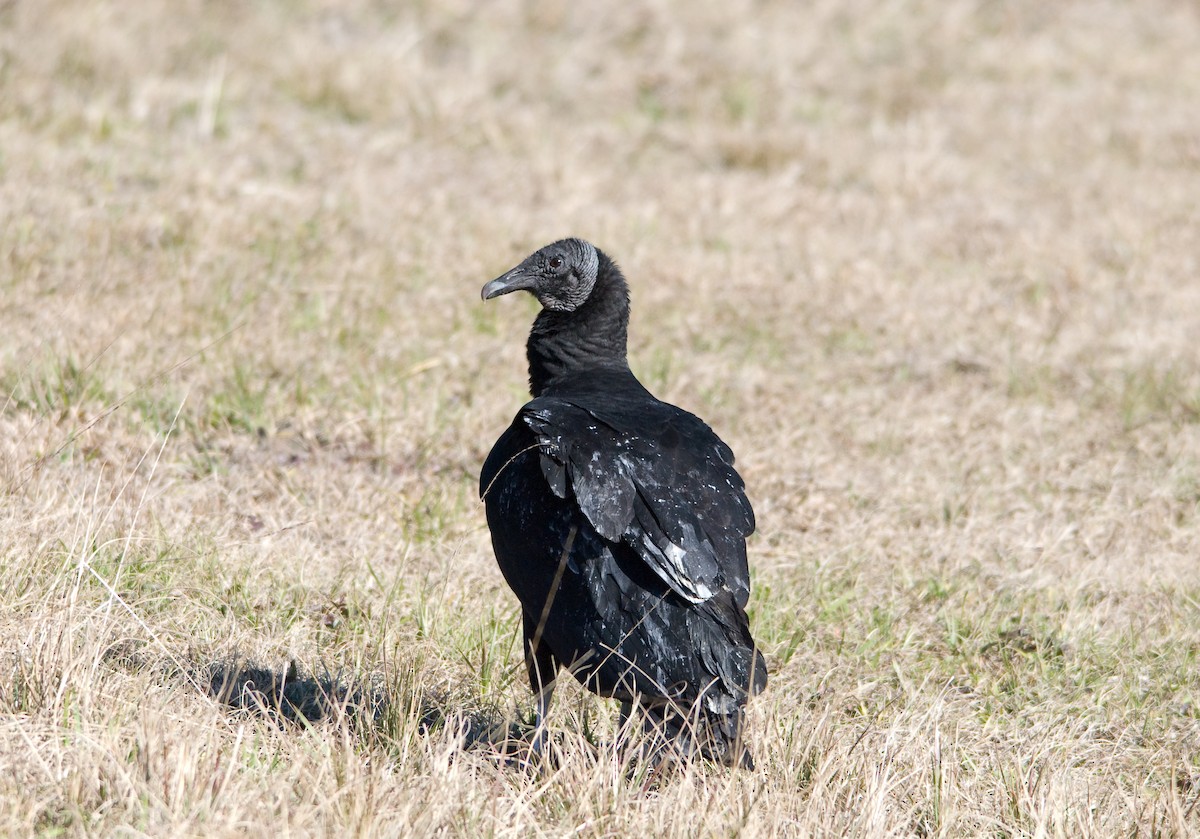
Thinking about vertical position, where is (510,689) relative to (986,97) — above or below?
below

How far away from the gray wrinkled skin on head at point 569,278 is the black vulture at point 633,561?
62cm

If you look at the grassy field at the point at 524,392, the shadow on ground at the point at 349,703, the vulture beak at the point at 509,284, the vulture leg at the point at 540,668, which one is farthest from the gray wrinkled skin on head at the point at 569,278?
the shadow on ground at the point at 349,703

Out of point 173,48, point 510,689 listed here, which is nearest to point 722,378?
point 510,689

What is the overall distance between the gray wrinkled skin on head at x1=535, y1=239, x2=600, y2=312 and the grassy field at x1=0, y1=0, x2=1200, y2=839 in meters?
0.93

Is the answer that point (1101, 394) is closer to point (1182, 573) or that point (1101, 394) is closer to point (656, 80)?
point (1182, 573)

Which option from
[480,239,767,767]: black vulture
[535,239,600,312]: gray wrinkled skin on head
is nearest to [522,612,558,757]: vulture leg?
[480,239,767,767]: black vulture

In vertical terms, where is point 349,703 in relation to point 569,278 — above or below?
below

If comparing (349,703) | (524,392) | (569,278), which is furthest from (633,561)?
(524,392)

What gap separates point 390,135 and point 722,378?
343 cm

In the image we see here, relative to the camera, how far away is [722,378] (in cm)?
631

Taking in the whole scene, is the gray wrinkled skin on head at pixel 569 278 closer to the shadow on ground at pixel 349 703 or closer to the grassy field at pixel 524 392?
the grassy field at pixel 524 392

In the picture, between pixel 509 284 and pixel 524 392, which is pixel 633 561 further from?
pixel 524 392

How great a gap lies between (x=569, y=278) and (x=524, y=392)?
6.02 ft

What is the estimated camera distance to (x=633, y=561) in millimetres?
3195
